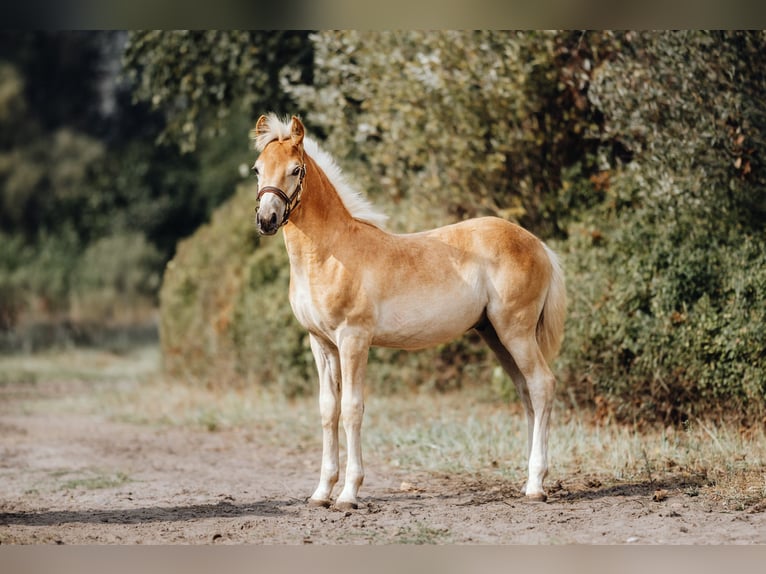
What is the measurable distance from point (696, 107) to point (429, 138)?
3.49 m

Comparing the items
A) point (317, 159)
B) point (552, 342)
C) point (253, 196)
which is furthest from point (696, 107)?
point (253, 196)

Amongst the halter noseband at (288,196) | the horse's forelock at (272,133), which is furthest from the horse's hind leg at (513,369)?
the horse's forelock at (272,133)

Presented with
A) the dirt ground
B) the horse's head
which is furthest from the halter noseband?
the dirt ground

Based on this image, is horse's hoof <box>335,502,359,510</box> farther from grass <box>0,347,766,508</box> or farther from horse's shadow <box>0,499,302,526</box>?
grass <box>0,347,766,508</box>

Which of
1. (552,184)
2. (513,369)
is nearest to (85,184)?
(552,184)

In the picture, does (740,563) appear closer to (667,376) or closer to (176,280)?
(667,376)

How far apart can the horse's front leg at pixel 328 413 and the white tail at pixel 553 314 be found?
1568mm

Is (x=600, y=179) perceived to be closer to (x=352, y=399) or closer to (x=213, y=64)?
(x=352, y=399)

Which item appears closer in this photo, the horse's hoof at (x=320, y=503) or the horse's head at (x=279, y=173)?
the horse's head at (x=279, y=173)

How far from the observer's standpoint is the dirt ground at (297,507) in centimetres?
649

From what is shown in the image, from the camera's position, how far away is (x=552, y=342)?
7.67m

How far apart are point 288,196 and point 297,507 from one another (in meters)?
2.28

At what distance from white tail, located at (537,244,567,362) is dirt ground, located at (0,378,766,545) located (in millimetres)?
1102

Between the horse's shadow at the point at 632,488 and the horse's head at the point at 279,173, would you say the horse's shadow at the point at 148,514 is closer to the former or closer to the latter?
the horse's shadow at the point at 632,488
